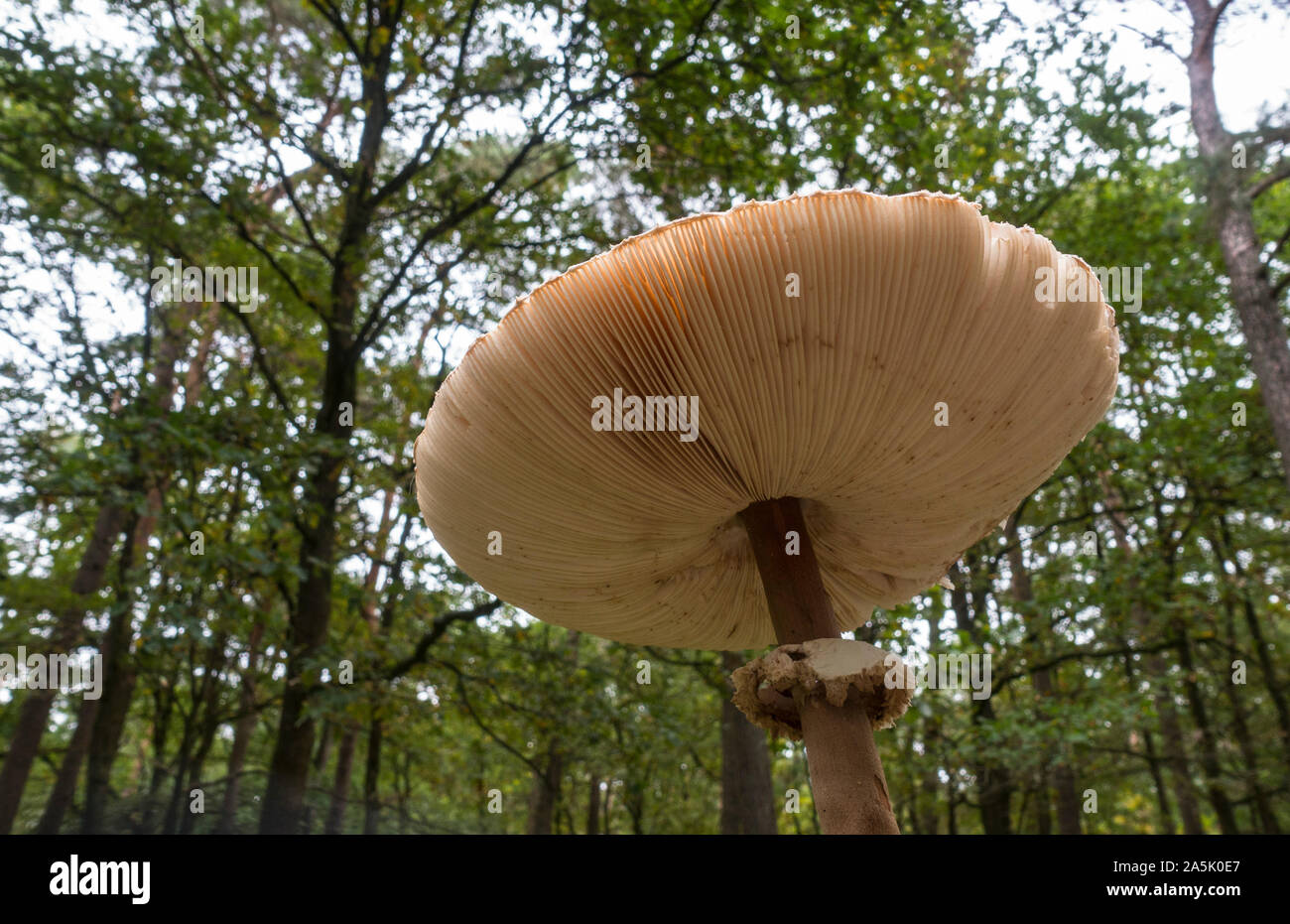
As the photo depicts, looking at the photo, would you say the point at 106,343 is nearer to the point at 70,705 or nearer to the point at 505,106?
the point at 505,106

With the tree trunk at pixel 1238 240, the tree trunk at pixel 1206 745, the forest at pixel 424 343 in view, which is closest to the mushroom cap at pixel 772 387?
the forest at pixel 424 343

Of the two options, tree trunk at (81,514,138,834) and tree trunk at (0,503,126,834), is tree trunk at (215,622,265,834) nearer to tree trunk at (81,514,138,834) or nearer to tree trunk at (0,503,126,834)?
tree trunk at (81,514,138,834)

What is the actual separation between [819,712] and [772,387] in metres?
0.64

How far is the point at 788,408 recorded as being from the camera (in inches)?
56.2

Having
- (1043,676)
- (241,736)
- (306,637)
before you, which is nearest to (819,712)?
(306,637)

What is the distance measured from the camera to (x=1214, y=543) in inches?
421

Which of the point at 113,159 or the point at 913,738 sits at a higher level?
the point at 113,159

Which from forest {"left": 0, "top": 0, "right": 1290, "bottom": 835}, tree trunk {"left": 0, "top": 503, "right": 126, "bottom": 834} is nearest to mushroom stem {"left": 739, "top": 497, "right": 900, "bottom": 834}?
forest {"left": 0, "top": 0, "right": 1290, "bottom": 835}

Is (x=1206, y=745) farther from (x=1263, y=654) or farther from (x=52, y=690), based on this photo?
(x=52, y=690)

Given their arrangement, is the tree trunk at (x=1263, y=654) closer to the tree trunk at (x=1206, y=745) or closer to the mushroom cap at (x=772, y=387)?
the tree trunk at (x=1206, y=745)

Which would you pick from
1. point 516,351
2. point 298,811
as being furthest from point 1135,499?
point 516,351

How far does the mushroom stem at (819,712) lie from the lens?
1.26m
